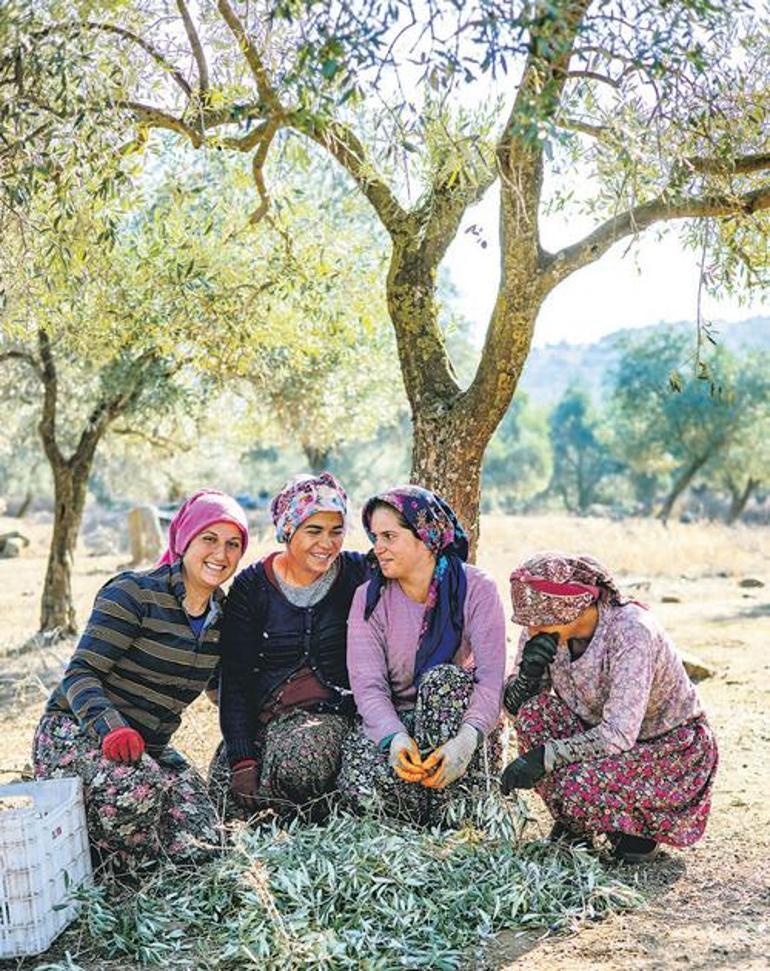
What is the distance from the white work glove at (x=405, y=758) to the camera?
4180mm

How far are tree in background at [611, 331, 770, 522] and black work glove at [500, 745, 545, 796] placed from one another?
28.1 metres

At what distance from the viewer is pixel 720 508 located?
50.5 metres

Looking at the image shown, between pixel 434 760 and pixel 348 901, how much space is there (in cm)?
67

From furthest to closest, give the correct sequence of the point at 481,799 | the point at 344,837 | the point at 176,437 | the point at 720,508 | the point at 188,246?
the point at 720,508 < the point at 176,437 < the point at 188,246 < the point at 481,799 < the point at 344,837

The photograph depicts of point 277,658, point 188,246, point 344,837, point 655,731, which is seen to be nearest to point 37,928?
point 344,837

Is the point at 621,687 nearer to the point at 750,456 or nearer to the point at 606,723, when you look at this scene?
the point at 606,723

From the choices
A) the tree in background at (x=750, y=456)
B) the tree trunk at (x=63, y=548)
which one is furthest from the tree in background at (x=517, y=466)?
the tree trunk at (x=63, y=548)

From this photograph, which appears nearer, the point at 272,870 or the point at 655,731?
the point at 272,870

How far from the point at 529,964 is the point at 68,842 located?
5.22 feet

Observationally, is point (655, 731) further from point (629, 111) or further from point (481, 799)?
point (629, 111)

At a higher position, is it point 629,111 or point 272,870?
point 629,111

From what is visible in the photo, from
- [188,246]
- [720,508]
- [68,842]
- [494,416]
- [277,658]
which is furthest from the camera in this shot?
[720,508]

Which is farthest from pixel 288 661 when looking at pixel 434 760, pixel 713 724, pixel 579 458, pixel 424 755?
pixel 579 458

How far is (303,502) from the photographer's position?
4668 mm
